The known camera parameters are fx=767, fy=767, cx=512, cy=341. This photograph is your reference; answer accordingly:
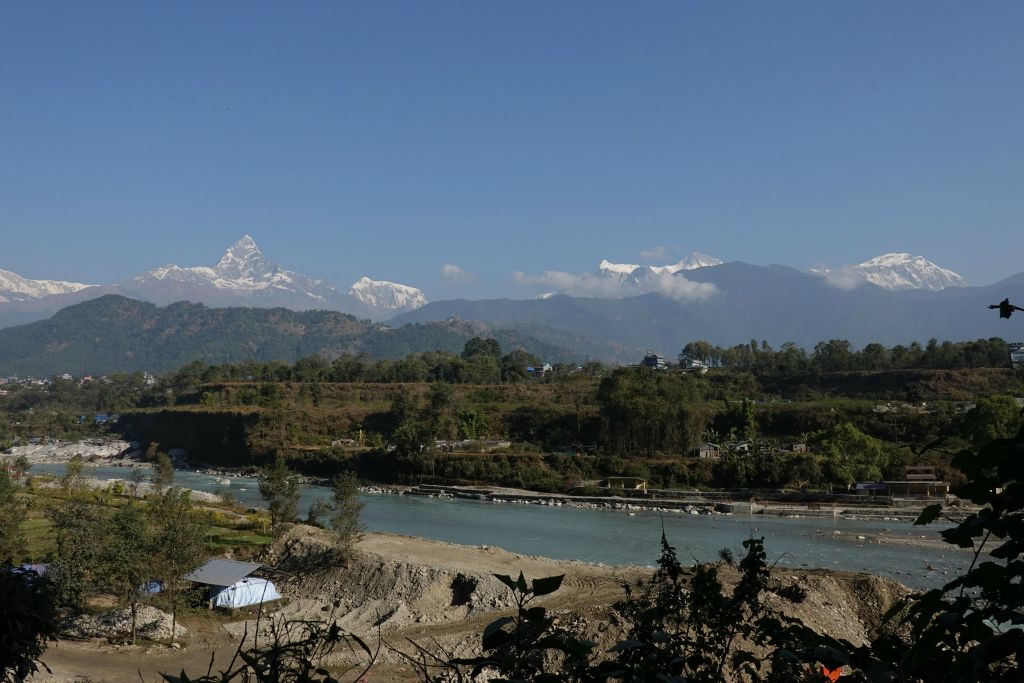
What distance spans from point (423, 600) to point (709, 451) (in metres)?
26.7

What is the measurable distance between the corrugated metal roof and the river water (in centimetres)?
950

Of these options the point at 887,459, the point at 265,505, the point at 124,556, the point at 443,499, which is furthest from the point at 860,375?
the point at 124,556

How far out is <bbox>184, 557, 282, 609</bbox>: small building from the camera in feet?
56.7

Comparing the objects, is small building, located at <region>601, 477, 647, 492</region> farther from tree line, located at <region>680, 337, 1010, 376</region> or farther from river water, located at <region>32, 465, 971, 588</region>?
tree line, located at <region>680, 337, 1010, 376</region>

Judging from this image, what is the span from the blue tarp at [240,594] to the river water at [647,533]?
9.22 meters

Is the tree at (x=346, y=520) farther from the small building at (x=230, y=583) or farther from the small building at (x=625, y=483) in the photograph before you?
the small building at (x=625, y=483)

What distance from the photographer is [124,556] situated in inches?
607

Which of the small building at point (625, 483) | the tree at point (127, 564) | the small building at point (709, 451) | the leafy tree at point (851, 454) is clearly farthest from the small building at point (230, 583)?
the leafy tree at point (851, 454)

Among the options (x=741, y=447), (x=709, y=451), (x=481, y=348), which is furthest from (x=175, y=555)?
(x=481, y=348)

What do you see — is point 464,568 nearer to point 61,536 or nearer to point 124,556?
point 124,556

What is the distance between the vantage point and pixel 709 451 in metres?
41.5

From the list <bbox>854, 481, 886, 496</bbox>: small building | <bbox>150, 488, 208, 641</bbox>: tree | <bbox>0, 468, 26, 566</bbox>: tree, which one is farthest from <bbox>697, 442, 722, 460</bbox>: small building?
<bbox>0, 468, 26, 566</bbox>: tree

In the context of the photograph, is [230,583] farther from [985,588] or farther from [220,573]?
[985,588]

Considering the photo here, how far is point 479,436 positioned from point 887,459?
24549mm
